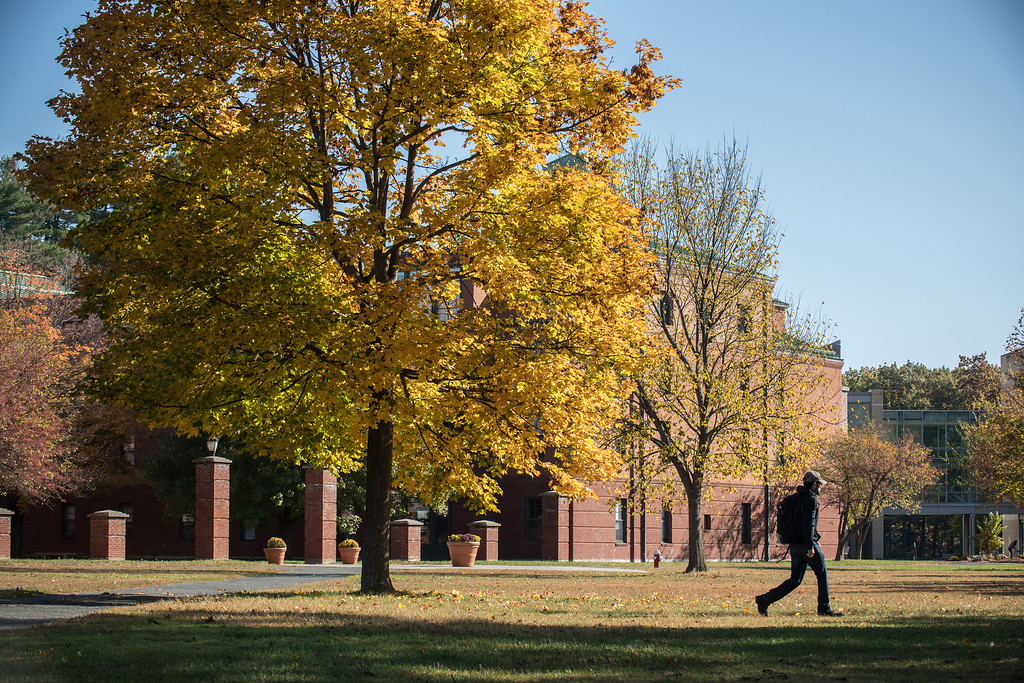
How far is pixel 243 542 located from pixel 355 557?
17.3m

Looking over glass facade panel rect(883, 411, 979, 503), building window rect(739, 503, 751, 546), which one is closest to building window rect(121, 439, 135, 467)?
building window rect(739, 503, 751, 546)

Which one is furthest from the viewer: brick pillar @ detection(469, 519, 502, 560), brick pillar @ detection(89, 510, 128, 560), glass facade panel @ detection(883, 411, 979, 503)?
glass facade panel @ detection(883, 411, 979, 503)

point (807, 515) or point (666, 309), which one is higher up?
point (666, 309)

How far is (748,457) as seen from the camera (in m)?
25.6

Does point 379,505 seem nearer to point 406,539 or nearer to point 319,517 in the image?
point 319,517

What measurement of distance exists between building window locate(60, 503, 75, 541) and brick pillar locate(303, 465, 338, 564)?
2422cm

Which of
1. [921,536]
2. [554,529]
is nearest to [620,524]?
[554,529]

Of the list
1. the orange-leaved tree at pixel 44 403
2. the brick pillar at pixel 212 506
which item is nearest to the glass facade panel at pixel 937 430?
the orange-leaved tree at pixel 44 403

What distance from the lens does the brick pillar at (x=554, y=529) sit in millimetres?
39438

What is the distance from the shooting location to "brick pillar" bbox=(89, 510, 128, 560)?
28.8m

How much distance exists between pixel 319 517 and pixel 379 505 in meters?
15.2

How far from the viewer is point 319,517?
30.3m

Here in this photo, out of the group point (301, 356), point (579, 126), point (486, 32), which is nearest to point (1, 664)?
point (301, 356)

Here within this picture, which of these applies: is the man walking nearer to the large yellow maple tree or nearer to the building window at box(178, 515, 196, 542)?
the large yellow maple tree
